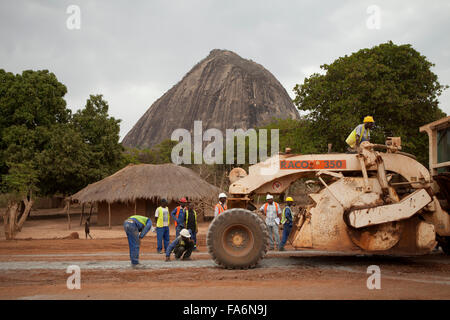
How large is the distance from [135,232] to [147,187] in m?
16.3

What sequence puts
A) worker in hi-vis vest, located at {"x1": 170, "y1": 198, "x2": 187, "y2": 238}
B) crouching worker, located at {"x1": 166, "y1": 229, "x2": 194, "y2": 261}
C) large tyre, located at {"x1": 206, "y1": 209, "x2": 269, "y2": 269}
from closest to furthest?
large tyre, located at {"x1": 206, "y1": 209, "x2": 269, "y2": 269} < crouching worker, located at {"x1": 166, "y1": 229, "x2": 194, "y2": 261} < worker in hi-vis vest, located at {"x1": 170, "y1": 198, "x2": 187, "y2": 238}

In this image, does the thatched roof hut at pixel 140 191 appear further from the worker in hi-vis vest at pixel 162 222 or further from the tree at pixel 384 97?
the worker in hi-vis vest at pixel 162 222

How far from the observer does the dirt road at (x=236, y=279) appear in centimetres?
579

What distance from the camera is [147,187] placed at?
24688 mm

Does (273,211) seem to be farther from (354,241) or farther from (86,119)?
(86,119)

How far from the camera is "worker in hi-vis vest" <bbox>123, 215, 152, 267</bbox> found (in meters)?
8.54

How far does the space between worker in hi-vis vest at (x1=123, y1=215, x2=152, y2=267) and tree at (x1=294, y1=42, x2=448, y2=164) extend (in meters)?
14.0

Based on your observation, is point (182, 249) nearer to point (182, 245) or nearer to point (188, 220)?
point (182, 245)

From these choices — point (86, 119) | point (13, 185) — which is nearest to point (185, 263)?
point (13, 185)

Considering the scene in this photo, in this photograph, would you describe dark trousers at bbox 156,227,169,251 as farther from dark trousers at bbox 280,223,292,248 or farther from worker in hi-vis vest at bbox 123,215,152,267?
dark trousers at bbox 280,223,292,248

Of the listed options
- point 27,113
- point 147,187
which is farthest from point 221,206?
point 27,113

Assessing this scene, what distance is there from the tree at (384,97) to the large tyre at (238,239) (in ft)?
44.2

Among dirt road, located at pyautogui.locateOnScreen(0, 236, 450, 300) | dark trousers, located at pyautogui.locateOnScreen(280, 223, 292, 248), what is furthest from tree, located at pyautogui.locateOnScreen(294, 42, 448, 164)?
dirt road, located at pyautogui.locateOnScreen(0, 236, 450, 300)
